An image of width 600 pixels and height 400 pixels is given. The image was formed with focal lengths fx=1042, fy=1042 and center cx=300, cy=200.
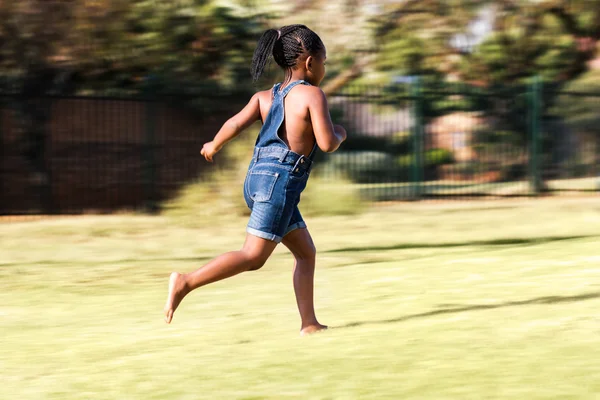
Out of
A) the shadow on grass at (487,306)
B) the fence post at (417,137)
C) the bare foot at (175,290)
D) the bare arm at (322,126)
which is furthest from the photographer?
the fence post at (417,137)

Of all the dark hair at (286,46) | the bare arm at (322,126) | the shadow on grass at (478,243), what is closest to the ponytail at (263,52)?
the dark hair at (286,46)

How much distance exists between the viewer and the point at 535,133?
744 inches

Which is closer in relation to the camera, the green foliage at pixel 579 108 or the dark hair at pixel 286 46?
the dark hair at pixel 286 46

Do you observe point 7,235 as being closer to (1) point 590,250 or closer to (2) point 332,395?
(1) point 590,250

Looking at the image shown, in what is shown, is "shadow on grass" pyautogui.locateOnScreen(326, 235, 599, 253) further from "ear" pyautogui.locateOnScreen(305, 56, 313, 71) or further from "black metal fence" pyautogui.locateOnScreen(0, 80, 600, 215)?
"black metal fence" pyautogui.locateOnScreen(0, 80, 600, 215)

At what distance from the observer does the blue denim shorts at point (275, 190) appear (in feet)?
16.0

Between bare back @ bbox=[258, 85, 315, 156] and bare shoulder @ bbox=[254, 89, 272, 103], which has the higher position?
bare shoulder @ bbox=[254, 89, 272, 103]

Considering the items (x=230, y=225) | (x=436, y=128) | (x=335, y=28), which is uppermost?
(x=335, y=28)

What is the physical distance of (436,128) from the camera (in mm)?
18891

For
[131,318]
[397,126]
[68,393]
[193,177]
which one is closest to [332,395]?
[68,393]

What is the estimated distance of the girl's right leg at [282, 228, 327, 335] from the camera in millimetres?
5176

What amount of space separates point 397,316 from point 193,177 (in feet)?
36.4

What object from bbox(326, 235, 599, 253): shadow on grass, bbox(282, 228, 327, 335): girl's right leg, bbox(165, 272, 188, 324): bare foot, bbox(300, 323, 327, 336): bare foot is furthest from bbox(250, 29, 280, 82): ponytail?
bbox(326, 235, 599, 253): shadow on grass

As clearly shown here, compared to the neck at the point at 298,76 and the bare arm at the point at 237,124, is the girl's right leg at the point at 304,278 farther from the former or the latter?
the neck at the point at 298,76
